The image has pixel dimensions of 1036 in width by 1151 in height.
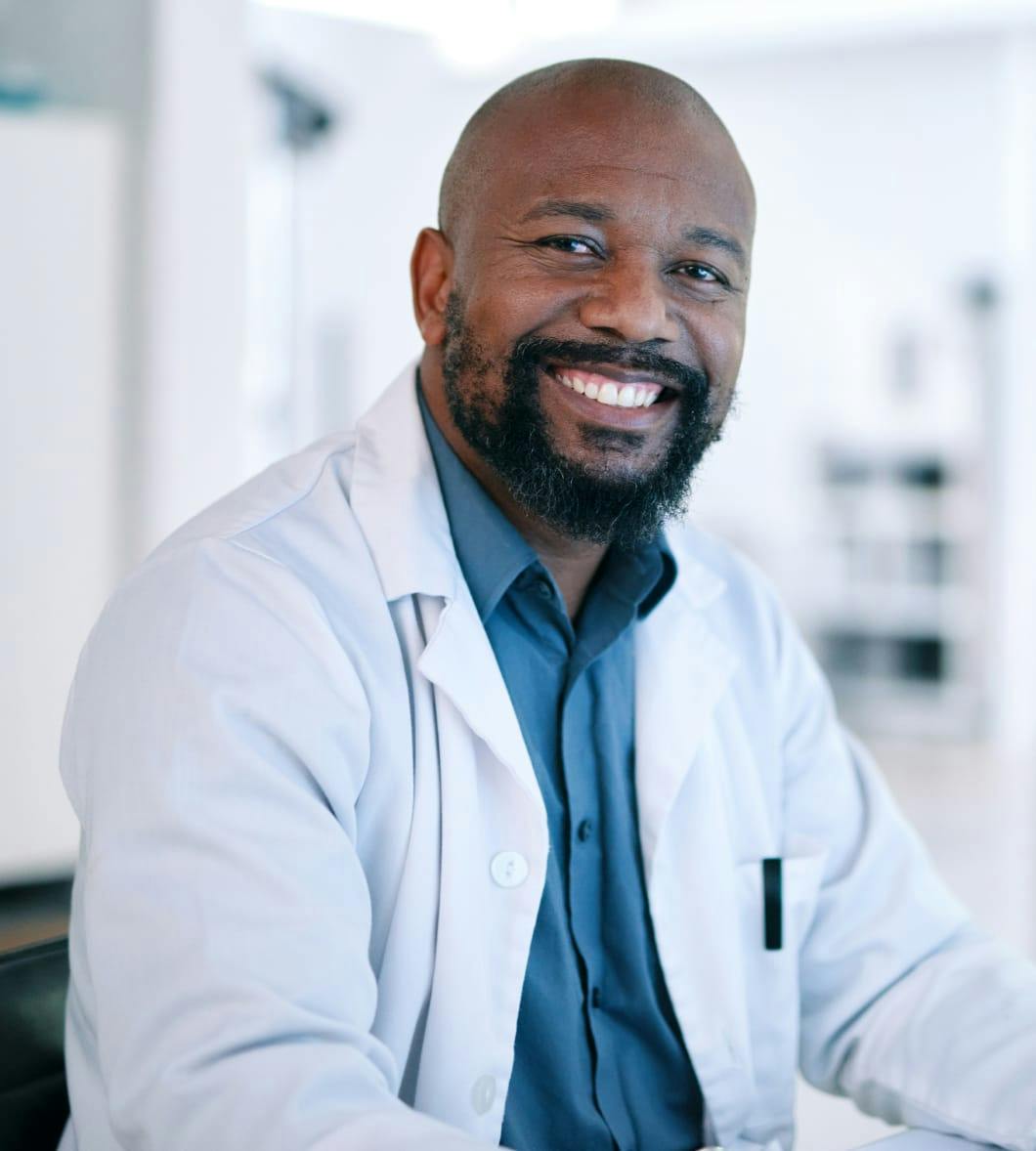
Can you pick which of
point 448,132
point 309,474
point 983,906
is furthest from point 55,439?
point 448,132

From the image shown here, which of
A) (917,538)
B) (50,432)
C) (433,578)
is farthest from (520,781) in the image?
(917,538)

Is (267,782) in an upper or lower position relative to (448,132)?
lower

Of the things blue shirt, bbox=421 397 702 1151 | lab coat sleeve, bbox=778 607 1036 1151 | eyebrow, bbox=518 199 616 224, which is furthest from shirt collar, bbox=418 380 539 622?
lab coat sleeve, bbox=778 607 1036 1151

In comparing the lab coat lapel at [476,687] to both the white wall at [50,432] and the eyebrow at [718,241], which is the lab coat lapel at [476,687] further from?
the white wall at [50,432]

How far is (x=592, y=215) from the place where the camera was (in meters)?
1.07

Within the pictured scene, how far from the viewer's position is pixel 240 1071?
76 centimetres

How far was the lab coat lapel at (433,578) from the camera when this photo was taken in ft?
3.33

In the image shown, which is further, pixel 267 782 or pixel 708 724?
pixel 708 724

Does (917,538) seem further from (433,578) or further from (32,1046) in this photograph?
(32,1046)

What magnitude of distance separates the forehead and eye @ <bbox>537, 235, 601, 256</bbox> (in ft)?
0.10

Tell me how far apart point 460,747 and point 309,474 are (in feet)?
0.86

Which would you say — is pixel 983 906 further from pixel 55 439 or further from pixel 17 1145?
pixel 17 1145

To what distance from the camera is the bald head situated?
1101 millimetres

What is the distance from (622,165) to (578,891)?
60 centimetres
